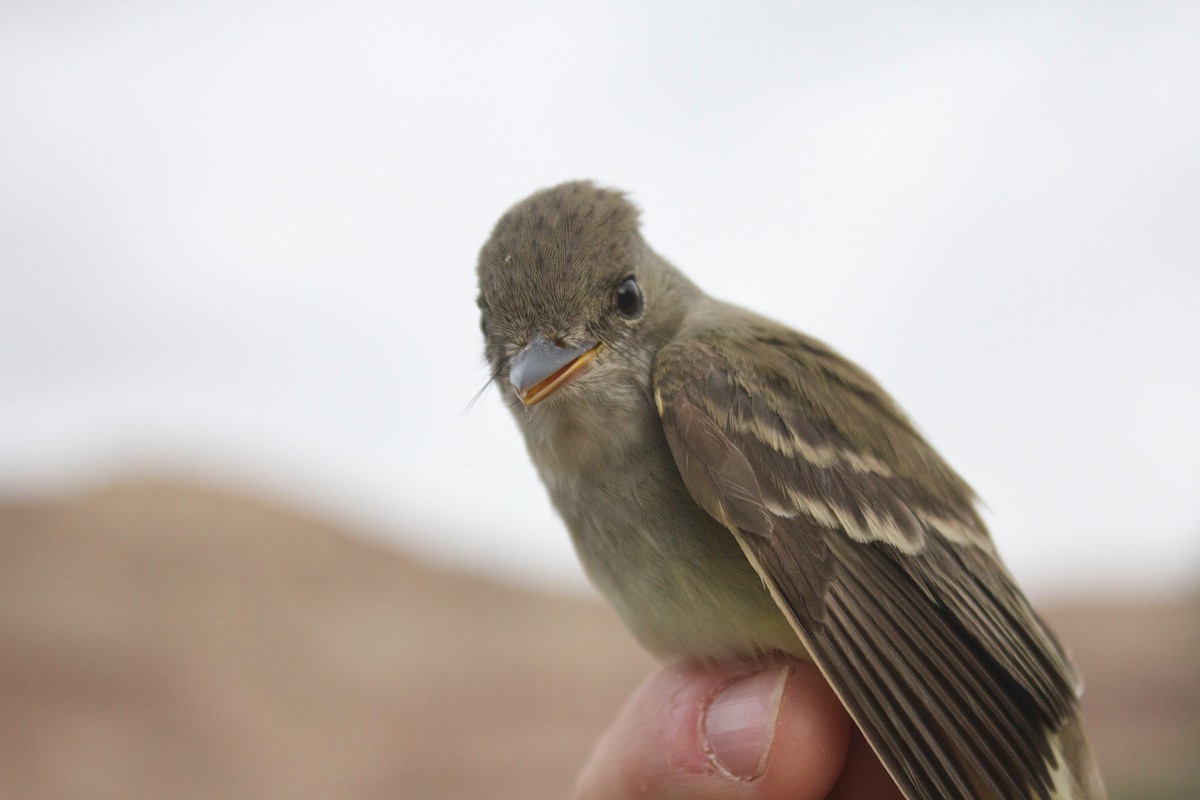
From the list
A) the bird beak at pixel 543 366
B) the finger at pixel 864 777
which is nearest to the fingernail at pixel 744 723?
the finger at pixel 864 777

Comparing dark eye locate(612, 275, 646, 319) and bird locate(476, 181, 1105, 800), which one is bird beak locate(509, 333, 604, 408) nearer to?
bird locate(476, 181, 1105, 800)

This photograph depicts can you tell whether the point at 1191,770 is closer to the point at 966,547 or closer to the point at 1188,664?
the point at 1188,664

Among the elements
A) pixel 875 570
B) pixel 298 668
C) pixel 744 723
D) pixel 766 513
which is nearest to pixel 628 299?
pixel 766 513

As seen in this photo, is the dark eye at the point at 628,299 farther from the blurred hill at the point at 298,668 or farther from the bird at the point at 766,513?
→ the blurred hill at the point at 298,668

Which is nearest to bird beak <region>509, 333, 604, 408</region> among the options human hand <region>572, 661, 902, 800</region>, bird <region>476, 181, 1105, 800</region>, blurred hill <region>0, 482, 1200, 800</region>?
bird <region>476, 181, 1105, 800</region>

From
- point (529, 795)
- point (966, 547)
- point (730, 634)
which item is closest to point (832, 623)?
point (730, 634)

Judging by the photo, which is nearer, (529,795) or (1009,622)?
(1009,622)
